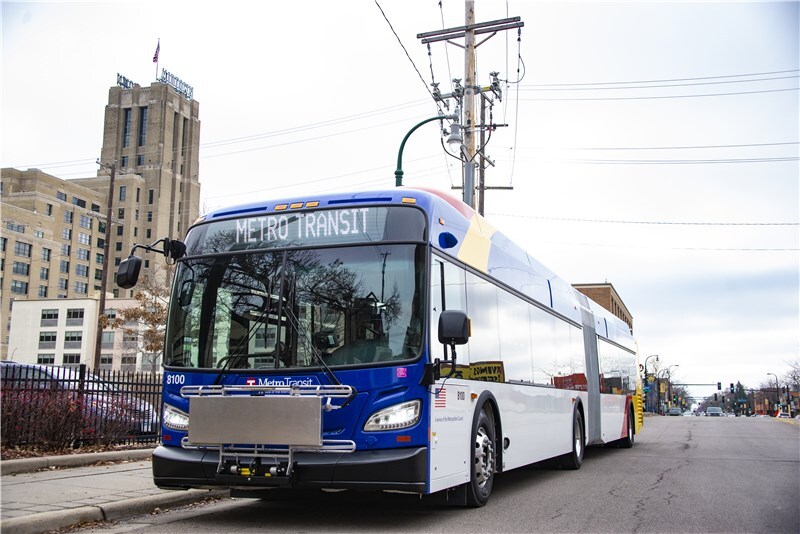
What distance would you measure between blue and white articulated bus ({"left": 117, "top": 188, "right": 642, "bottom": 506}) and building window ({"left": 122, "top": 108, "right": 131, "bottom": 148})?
139712 millimetres

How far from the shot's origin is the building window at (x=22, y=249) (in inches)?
3964

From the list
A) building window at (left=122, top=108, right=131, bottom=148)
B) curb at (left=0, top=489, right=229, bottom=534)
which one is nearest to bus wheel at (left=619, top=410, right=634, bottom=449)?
curb at (left=0, top=489, right=229, bottom=534)

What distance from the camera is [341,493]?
30.7ft

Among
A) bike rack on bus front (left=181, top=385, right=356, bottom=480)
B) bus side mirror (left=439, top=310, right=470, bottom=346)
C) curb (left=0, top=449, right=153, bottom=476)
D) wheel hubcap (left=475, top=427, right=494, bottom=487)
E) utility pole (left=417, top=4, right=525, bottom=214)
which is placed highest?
utility pole (left=417, top=4, right=525, bottom=214)

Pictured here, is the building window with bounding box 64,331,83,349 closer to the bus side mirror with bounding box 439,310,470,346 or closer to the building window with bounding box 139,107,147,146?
the building window with bounding box 139,107,147,146

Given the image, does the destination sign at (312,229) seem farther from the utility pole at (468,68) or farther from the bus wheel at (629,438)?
Result: the bus wheel at (629,438)

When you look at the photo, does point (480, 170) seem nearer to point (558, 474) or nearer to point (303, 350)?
point (558, 474)

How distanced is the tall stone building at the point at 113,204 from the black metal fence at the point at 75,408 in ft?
287

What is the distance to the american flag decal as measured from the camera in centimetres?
711

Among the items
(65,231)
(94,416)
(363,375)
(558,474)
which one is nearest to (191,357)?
(363,375)

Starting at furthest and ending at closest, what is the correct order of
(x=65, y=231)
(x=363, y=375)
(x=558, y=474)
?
(x=65, y=231) < (x=558, y=474) < (x=363, y=375)

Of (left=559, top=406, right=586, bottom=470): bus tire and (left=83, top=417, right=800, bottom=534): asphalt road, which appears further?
(left=559, top=406, right=586, bottom=470): bus tire

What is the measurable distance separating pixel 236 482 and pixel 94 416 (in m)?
7.00

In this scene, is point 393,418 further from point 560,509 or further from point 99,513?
point 99,513
